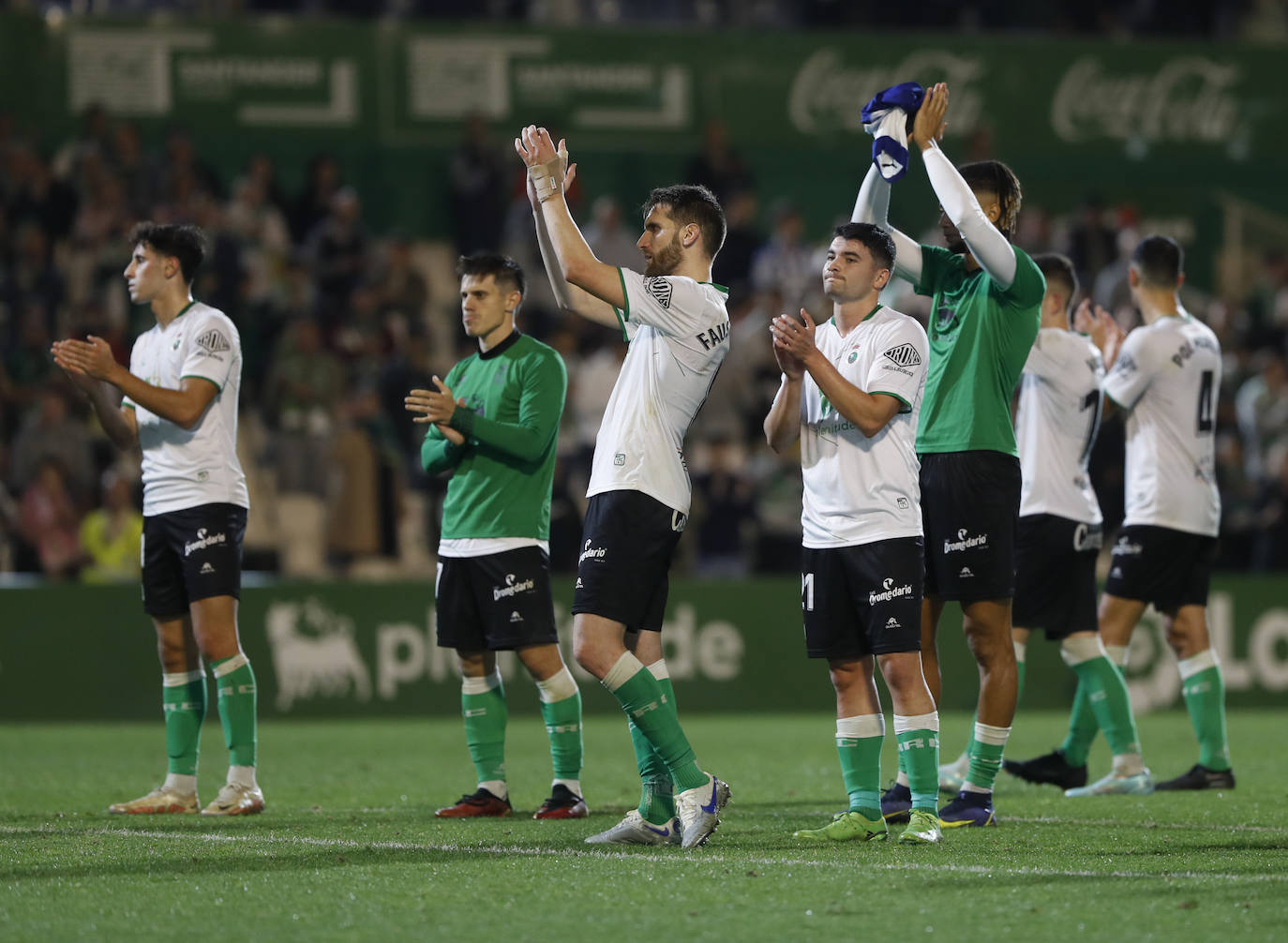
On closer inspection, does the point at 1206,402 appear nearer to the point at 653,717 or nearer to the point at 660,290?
the point at 660,290

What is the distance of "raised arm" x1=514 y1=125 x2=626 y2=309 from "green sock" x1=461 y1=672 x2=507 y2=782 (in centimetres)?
225

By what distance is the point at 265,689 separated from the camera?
14.3 meters

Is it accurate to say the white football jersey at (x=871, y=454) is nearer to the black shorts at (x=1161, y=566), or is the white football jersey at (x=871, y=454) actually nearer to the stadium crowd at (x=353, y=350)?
the black shorts at (x=1161, y=566)

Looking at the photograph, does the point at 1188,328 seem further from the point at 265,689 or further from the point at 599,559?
the point at 265,689

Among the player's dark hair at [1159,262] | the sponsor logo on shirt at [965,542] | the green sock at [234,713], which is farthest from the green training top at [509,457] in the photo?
the player's dark hair at [1159,262]

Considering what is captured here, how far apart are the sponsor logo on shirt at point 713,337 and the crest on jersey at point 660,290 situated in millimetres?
204

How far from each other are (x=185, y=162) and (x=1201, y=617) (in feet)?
40.8

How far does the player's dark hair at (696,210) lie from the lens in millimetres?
6895

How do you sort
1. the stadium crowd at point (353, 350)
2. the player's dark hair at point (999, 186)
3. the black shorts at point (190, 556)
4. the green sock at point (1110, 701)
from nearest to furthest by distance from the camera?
the player's dark hair at point (999, 186), the black shorts at point (190, 556), the green sock at point (1110, 701), the stadium crowd at point (353, 350)

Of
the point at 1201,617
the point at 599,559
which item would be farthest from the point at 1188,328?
the point at 599,559

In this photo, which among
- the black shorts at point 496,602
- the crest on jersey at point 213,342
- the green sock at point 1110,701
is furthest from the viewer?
the green sock at point 1110,701

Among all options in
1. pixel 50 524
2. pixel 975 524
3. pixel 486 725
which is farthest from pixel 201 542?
pixel 50 524

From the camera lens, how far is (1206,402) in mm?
9297

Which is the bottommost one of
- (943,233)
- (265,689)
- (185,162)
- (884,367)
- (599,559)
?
(265,689)
